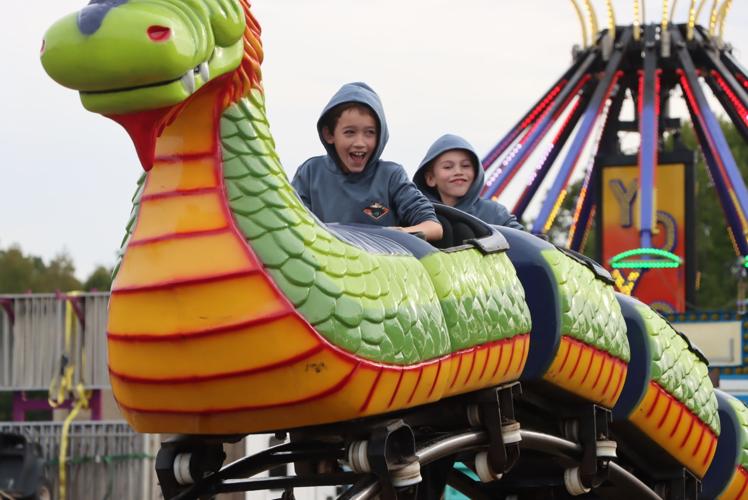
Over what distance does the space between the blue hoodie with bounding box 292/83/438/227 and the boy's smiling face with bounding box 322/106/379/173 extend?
0.03 metres

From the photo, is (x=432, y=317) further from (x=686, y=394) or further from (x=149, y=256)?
(x=686, y=394)

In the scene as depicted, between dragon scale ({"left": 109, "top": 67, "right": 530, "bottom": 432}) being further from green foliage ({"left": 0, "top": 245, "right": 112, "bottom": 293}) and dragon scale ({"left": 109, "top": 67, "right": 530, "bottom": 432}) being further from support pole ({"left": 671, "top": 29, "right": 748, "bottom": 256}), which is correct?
green foliage ({"left": 0, "top": 245, "right": 112, "bottom": 293})

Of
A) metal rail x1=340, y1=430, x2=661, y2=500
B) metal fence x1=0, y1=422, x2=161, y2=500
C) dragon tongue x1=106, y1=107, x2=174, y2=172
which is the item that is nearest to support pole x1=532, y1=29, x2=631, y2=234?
metal fence x1=0, y1=422, x2=161, y2=500

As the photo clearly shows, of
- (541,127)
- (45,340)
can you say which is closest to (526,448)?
(45,340)

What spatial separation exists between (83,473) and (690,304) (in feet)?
35.3

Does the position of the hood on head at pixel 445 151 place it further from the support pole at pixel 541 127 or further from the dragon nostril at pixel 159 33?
the support pole at pixel 541 127

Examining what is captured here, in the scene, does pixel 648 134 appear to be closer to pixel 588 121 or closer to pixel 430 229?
pixel 588 121

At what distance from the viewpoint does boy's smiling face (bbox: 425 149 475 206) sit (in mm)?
5785

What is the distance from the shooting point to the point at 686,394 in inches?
251

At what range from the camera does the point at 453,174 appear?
5785 mm

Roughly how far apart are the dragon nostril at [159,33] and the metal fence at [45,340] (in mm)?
11635

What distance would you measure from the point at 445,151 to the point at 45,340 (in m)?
10.6

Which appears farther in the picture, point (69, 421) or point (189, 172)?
point (69, 421)

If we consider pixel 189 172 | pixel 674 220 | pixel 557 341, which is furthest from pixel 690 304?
pixel 189 172
